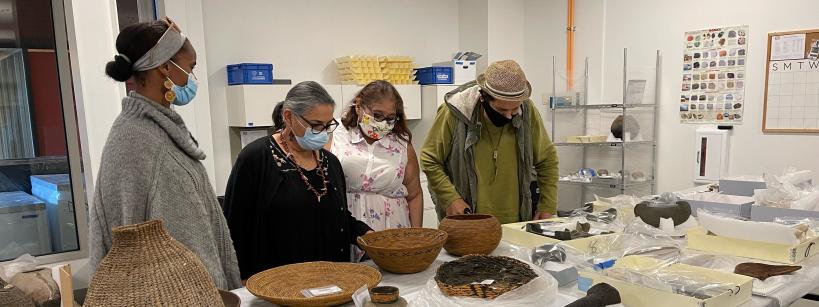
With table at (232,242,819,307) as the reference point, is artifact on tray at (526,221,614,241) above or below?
above

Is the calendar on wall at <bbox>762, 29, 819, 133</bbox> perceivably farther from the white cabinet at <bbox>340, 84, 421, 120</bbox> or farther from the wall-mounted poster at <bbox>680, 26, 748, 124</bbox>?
the white cabinet at <bbox>340, 84, 421, 120</bbox>

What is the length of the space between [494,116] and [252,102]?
1.91m

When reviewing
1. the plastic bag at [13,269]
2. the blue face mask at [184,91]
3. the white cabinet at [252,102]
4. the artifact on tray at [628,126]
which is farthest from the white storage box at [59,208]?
the artifact on tray at [628,126]

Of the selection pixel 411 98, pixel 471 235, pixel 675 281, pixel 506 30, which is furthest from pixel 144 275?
pixel 506 30

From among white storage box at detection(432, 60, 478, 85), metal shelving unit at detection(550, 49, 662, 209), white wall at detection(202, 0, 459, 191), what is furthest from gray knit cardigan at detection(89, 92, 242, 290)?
metal shelving unit at detection(550, 49, 662, 209)

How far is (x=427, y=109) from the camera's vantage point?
4.41m

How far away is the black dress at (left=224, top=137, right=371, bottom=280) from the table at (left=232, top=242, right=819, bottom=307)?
0.36 m

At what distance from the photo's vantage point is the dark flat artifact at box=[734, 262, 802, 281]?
4.89 ft

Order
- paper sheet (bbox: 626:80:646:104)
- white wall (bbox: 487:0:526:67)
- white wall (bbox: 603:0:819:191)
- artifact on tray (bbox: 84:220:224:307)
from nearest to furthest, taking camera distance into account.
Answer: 1. artifact on tray (bbox: 84:220:224:307)
2. white wall (bbox: 603:0:819:191)
3. paper sheet (bbox: 626:80:646:104)
4. white wall (bbox: 487:0:526:67)

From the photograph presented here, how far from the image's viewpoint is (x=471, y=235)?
65.5 inches

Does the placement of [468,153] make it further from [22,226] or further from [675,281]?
[22,226]

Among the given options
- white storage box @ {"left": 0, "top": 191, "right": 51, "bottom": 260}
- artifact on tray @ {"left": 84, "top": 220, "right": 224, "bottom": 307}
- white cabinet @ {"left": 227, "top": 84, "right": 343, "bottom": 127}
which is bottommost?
white storage box @ {"left": 0, "top": 191, "right": 51, "bottom": 260}

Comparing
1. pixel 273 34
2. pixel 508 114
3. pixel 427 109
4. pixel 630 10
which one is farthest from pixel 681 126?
pixel 273 34

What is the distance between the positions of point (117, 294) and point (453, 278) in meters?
0.70
